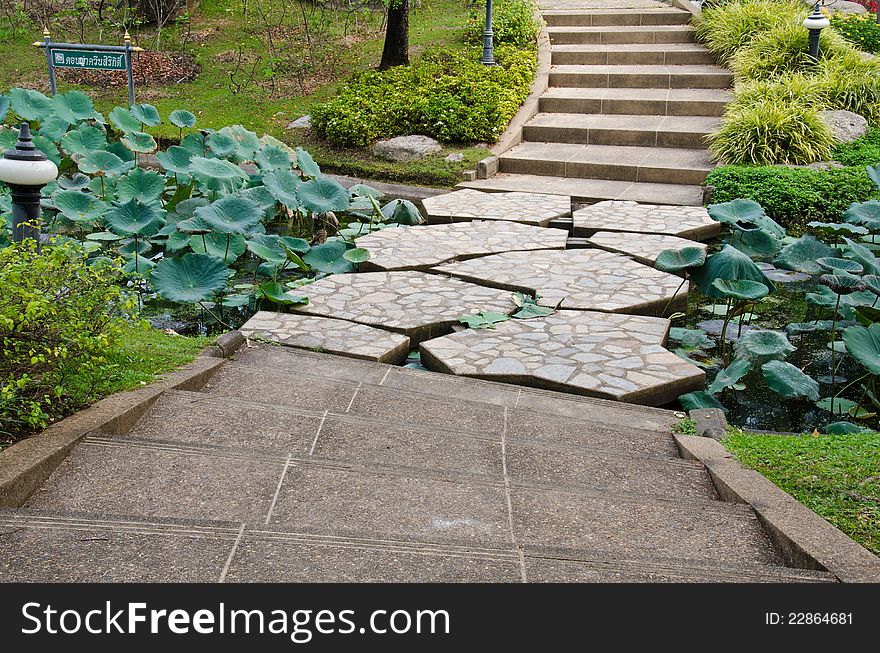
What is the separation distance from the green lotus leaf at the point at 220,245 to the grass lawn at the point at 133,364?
6.32 ft

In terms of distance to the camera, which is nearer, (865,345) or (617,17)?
(865,345)

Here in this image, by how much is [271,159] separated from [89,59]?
2381 millimetres

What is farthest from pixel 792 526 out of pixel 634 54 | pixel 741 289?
pixel 634 54

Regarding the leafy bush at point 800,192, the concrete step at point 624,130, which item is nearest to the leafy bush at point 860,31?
the concrete step at point 624,130

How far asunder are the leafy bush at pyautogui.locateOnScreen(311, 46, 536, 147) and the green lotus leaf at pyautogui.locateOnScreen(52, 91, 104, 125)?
10.3 feet

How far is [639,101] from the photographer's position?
12.0 m

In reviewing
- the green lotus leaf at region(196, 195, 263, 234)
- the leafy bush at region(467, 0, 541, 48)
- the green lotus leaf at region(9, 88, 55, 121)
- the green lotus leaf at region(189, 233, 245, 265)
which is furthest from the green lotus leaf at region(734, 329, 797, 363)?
the leafy bush at region(467, 0, 541, 48)

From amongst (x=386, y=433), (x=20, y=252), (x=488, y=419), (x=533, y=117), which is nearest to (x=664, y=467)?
(x=488, y=419)

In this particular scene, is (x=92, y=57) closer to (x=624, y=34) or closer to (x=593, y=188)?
(x=593, y=188)

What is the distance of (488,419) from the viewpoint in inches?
169

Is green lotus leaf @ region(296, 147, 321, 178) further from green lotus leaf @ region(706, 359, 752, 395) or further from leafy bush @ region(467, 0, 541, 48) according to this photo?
leafy bush @ region(467, 0, 541, 48)

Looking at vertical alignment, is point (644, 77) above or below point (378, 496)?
above

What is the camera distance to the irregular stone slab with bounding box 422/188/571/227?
876 centimetres
